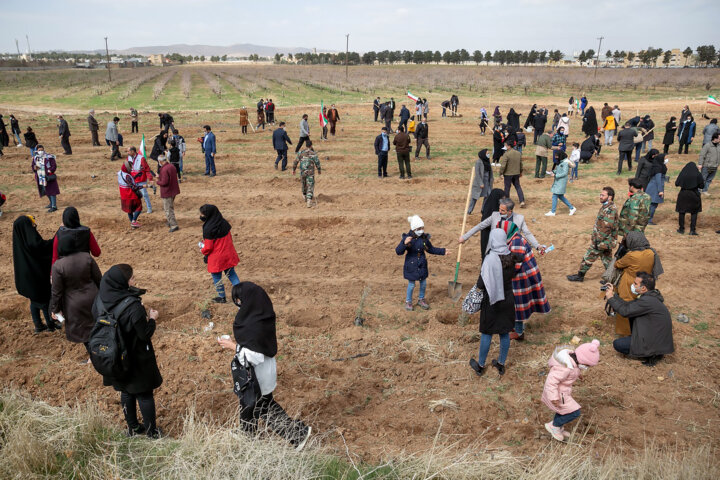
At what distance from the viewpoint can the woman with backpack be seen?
436cm

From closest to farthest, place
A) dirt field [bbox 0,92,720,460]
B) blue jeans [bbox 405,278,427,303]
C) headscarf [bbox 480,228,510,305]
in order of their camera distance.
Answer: dirt field [bbox 0,92,720,460] → headscarf [bbox 480,228,510,305] → blue jeans [bbox 405,278,427,303]

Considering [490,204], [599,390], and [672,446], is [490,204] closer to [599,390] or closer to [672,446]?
[599,390]

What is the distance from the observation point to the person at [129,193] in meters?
10.9

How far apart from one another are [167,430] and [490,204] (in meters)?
5.78

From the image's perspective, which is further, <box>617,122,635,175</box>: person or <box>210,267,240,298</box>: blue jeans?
<box>617,122,635,175</box>: person

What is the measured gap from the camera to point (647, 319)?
6.02 meters

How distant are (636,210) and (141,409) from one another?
807 cm

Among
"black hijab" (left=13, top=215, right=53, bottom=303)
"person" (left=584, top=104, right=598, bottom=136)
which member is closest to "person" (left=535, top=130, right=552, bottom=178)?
"person" (left=584, top=104, right=598, bottom=136)

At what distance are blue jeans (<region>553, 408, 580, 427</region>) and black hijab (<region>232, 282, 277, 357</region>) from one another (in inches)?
119

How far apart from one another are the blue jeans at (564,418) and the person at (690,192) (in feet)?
25.7

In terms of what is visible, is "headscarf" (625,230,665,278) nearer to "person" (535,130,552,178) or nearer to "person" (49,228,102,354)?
"person" (49,228,102,354)

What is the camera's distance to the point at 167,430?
524 cm

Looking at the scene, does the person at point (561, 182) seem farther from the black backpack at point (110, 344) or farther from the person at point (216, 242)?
the black backpack at point (110, 344)

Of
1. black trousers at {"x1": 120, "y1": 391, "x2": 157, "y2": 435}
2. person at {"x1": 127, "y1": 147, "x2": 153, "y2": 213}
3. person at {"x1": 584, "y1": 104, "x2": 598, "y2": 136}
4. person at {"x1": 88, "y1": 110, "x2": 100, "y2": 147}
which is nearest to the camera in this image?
black trousers at {"x1": 120, "y1": 391, "x2": 157, "y2": 435}
